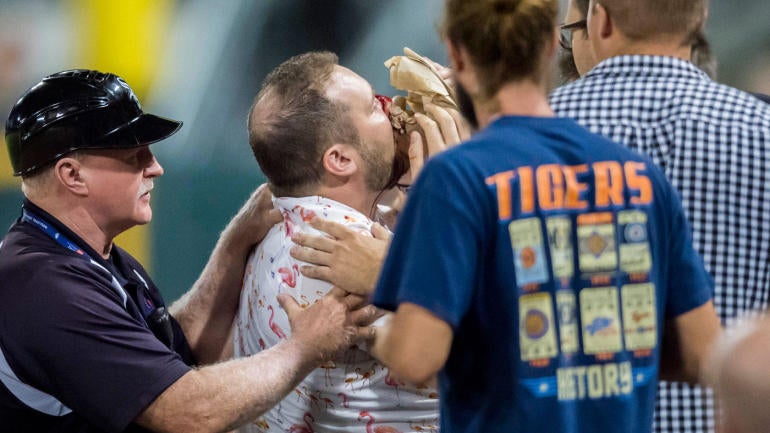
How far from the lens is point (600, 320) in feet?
4.82

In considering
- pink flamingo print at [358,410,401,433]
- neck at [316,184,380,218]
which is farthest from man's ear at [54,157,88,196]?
pink flamingo print at [358,410,401,433]

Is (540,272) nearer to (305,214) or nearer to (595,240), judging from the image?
(595,240)

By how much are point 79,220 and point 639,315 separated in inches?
50.4

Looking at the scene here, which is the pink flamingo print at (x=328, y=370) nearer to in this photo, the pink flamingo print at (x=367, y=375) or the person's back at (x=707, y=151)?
the pink flamingo print at (x=367, y=375)

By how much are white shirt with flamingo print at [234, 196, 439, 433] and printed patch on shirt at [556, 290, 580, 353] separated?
72 cm

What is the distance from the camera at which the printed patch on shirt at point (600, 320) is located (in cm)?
146

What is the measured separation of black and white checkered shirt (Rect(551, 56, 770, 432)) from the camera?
1734 millimetres

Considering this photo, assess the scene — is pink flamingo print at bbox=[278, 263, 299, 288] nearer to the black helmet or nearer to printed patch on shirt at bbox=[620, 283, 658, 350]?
the black helmet

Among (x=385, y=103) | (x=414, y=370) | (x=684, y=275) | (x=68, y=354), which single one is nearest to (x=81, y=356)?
(x=68, y=354)

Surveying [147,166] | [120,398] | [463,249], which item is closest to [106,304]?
[120,398]

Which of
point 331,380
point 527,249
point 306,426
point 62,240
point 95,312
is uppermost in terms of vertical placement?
point 527,249

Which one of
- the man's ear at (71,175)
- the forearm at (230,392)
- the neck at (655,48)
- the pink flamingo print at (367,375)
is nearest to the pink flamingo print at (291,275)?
the forearm at (230,392)

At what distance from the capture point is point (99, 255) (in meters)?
2.33

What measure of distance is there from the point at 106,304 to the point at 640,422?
1098mm
